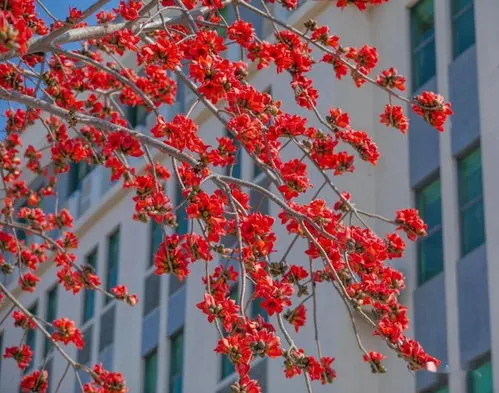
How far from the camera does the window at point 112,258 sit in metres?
30.0

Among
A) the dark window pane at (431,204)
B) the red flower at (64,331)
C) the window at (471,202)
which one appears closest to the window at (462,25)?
the window at (471,202)

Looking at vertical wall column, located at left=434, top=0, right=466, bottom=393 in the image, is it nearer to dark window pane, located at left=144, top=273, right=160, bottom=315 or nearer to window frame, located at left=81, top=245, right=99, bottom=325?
dark window pane, located at left=144, top=273, right=160, bottom=315

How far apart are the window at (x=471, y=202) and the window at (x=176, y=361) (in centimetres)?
693

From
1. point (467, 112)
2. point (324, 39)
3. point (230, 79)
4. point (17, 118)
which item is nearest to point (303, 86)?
point (324, 39)

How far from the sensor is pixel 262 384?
23.1 meters

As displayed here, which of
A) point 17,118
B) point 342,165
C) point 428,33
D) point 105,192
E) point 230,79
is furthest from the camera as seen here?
point 105,192

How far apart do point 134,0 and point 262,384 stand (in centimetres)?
1049

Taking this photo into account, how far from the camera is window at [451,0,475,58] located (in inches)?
844

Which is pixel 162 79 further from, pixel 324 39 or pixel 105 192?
pixel 105 192

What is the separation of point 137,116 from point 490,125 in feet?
37.4

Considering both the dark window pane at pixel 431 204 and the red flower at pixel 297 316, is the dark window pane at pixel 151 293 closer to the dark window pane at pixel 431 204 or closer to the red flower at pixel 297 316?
the dark window pane at pixel 431 204

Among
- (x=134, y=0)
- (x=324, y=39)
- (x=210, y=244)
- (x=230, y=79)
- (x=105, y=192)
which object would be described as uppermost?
(x=105, y=192)

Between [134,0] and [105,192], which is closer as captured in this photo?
[134,0]

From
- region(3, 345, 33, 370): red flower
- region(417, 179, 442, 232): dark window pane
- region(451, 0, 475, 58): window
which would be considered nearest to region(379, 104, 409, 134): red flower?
region(3, 345, 33, 370): red flower
